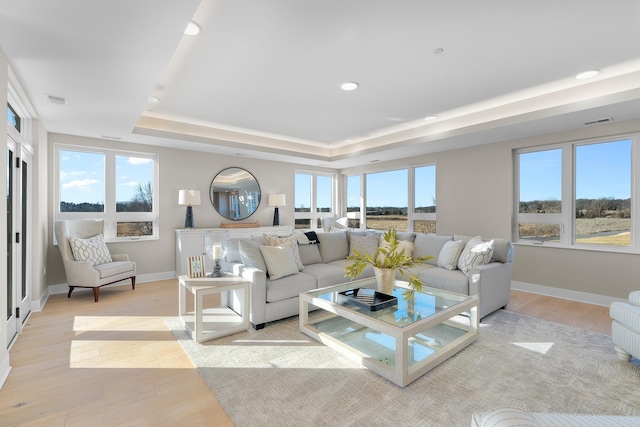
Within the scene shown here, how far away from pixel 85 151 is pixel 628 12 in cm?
633

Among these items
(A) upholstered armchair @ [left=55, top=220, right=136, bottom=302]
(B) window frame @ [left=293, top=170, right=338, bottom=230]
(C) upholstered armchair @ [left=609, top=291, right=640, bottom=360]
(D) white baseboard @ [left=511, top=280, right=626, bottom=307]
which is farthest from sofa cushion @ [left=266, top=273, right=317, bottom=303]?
(B) window frame @ [left=293, top=170, right=338, bottom=230]

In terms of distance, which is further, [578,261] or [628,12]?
[578,261]

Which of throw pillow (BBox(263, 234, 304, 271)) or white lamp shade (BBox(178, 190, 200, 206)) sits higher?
white lamp shade (BBox(178, 190, 200, 206))

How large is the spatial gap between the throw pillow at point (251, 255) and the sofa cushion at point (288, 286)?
20 cm

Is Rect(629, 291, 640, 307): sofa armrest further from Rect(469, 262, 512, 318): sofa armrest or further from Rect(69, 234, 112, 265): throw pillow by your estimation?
Rect(69, 234, 112, 265): throw pillow

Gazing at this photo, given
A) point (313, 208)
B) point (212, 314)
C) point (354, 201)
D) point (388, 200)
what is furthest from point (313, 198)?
point (212, 314)

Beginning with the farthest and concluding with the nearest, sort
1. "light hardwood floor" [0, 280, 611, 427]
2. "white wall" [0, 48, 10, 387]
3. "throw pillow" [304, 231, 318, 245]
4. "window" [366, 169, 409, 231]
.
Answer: "window" [366, 169, 409, 231], "throw pillow" [304, 231, 318, 245], "white wall" [0, 48, 10, 387], "light hardwood floor" [0, 280, 611, 427]

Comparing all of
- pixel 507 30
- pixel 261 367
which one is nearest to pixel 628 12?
pixel 507 30

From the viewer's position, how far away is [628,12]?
6.88ft

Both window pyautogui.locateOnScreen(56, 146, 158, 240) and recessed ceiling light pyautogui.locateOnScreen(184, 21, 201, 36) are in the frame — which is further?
window pyautogui.locateOnScreen(56, 146, 158, 240)

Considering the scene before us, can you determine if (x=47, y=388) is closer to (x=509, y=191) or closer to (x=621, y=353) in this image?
(x=621, y=353)

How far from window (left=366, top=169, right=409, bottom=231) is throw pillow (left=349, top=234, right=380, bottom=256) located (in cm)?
210

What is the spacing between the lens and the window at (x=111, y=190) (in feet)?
15.0

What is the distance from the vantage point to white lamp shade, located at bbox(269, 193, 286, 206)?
6.29 m
